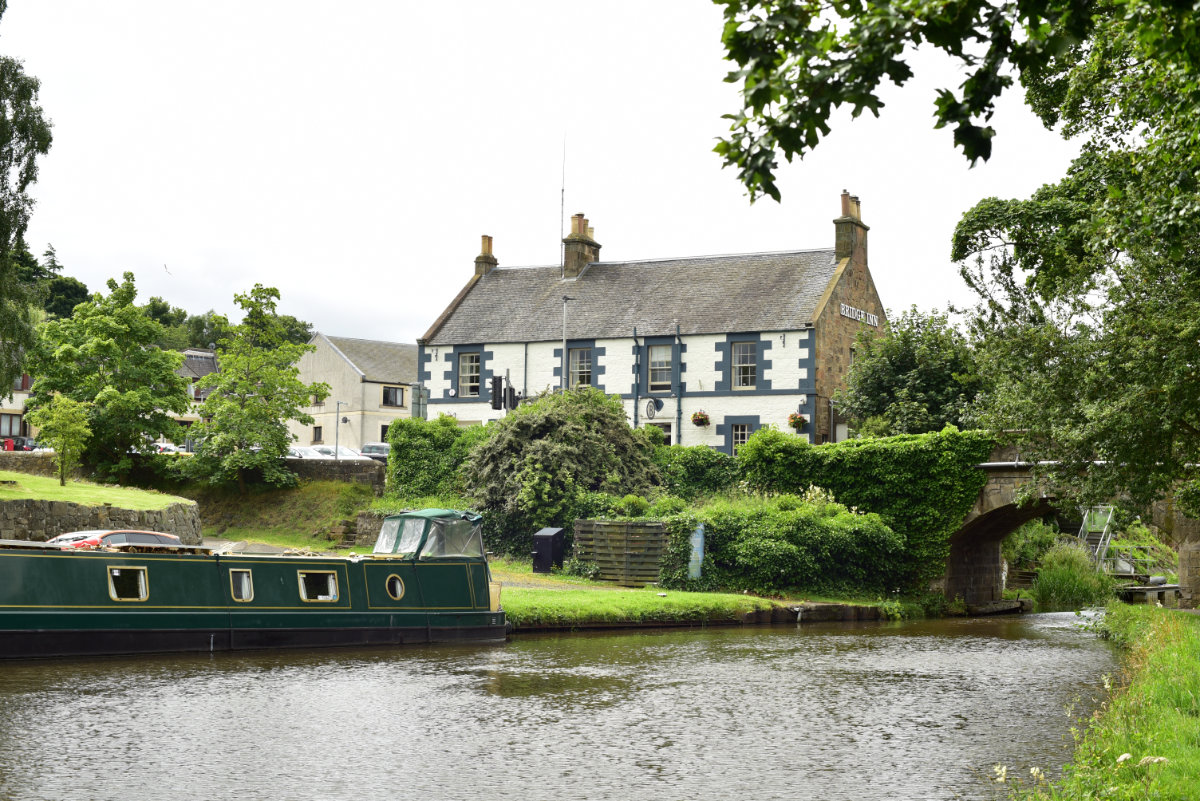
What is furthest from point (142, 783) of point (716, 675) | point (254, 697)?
point (716, 675)

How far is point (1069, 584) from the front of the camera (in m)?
33.4

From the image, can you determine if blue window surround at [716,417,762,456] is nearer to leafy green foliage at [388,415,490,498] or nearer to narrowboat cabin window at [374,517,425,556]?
leafy green foliage at [388,415,490,498]

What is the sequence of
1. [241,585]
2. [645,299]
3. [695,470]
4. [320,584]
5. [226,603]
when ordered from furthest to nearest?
1. [645,299]
2. [695,470]
3. [320,584]
4. [241,585]
5. [226,603]

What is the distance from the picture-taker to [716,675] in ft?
53.5

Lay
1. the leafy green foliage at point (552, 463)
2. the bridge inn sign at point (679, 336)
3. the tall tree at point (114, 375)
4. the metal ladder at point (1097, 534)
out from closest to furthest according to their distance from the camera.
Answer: the leafy green foliage at point (552, 463)
the tall tree at point (114, 375)
the bridge inn sign at point (679, 336)
the metal ladder at point (1097, 534)

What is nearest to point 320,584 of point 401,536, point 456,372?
point 401,536

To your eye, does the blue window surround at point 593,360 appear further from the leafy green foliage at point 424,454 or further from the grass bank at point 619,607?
the grass bank at point 619,607

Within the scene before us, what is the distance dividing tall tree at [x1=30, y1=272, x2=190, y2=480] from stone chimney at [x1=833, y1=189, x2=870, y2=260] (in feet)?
69.4

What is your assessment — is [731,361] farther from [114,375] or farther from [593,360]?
[114,375]

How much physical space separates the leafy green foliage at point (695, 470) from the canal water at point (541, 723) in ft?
43.6

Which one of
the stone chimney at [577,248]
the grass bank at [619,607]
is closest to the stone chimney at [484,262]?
the stone chimney at [577,248]

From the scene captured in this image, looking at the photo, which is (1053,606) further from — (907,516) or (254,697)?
(254,697)

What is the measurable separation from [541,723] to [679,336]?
83.7 ft

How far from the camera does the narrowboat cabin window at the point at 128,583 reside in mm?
16969
